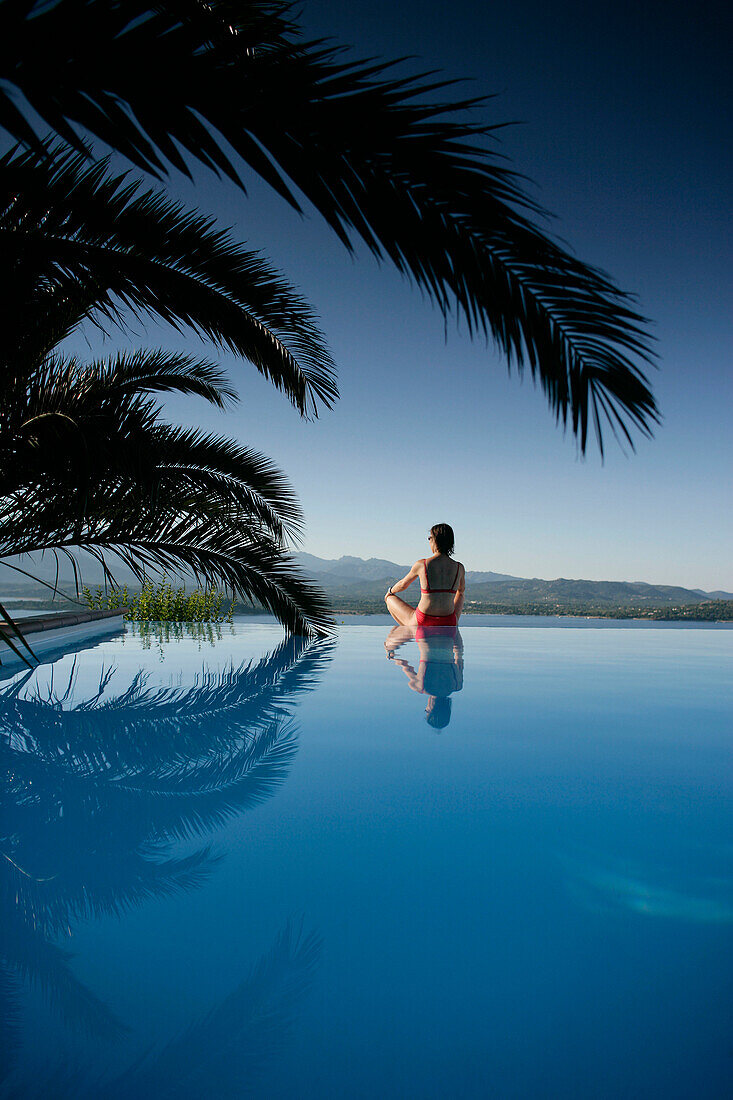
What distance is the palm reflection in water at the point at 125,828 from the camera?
117 cm

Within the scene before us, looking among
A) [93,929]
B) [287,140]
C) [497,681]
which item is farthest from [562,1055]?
[497,681]

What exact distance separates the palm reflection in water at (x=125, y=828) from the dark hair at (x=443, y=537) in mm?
4144

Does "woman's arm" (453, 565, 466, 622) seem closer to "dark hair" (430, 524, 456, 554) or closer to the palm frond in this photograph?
"dark hair" (430, 524, 456, 554)

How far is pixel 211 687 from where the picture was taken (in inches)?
196

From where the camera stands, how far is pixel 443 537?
27.8 ft

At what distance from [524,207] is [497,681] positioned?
4503 mm

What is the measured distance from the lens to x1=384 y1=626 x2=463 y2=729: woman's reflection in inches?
168

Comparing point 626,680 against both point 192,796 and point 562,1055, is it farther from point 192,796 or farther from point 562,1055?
point 562,1055

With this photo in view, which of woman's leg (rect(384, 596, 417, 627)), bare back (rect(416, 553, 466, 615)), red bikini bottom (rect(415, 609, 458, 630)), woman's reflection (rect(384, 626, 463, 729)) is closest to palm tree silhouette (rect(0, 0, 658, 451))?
woman's reflection (rect(384, 626, 463, 729))

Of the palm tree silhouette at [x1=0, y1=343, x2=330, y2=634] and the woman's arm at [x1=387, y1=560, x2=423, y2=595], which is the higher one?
the palm tree silhouette at [x1=0, y1=343, x2=330, y2=634]

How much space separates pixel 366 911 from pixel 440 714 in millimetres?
2467

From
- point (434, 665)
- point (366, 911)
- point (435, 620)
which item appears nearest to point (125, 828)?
point (366, 911)

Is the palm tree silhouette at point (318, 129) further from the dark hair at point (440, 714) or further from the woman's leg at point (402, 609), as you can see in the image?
the woman's leg at point (402, 609)

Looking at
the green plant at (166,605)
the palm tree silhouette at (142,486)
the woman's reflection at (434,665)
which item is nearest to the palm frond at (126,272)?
the palm tree silhouette at (142,486)
